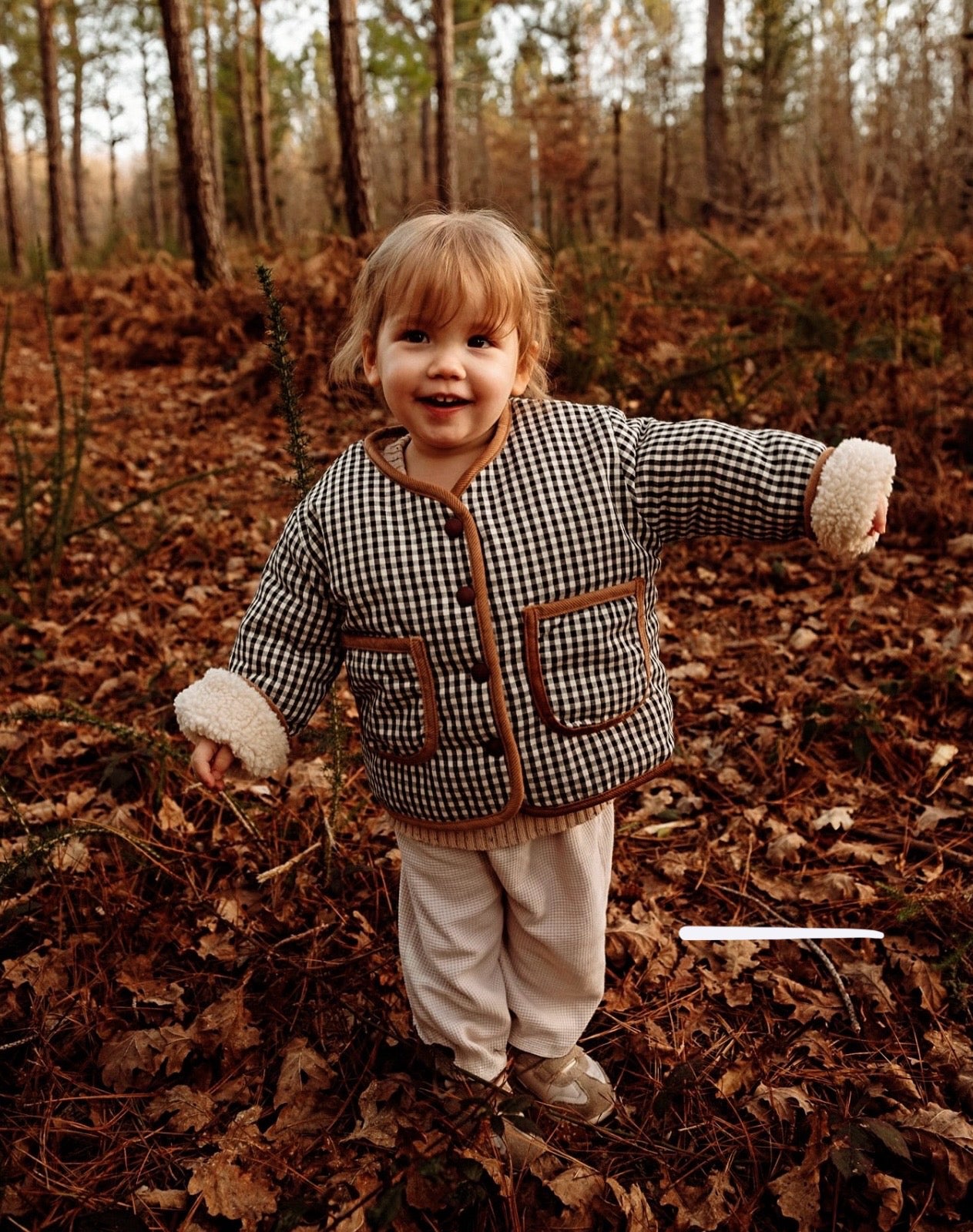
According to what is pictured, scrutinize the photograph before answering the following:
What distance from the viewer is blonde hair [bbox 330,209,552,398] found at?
1.50 meters

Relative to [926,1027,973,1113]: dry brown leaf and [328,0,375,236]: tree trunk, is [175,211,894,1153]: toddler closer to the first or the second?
[926,1027,973,1113]: dry brown leaf

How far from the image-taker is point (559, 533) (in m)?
1.59

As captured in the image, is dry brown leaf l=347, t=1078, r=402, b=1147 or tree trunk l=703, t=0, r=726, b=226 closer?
dry brown leaf l=347, t=1078, r=402, b=1147

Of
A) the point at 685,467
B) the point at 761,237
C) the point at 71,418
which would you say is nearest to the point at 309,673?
the point at 685,467

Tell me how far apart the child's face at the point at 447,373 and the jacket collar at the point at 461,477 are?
4 cm

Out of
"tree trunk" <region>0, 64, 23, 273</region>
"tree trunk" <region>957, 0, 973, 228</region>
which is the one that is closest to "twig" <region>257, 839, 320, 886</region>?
"tree trunk" <region>957, 0, 973, 228</region>

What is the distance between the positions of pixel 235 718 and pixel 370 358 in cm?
69

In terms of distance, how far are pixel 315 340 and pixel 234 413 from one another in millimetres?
753

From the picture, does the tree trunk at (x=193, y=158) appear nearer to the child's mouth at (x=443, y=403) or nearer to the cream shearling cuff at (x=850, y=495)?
the child's mouth at (x=443, y=403)

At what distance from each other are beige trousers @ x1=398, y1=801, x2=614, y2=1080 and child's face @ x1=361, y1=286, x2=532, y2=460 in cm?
77

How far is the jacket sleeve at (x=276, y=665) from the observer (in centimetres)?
166

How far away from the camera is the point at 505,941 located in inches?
76.1

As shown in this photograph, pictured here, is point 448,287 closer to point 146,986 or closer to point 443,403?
point 443,403

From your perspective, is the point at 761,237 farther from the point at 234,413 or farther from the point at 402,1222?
the point at 402,1222
